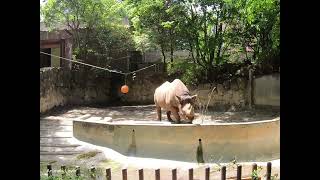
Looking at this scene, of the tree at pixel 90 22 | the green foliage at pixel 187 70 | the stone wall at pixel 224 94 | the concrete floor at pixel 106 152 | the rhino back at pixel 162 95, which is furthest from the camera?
the tree at pixel 90 22

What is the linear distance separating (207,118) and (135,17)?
5640 mm

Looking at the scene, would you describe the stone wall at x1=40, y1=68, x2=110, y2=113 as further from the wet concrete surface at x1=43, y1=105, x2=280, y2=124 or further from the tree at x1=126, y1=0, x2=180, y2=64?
the tree at x1=126, y1=0, x2=180, y2=64

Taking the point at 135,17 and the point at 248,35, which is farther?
the point at 135,17

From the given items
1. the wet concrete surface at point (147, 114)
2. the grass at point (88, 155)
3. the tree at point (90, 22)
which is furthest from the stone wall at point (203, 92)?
the grass at point (88, 155)

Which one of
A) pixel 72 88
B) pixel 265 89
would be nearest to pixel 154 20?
pixel 72 88

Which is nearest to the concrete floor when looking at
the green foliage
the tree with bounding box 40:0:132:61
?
the green foliage

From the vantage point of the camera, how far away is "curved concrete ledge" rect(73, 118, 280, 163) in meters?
7.99

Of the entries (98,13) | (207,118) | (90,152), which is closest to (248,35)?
(207,118)

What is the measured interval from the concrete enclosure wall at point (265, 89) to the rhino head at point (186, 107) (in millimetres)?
4558

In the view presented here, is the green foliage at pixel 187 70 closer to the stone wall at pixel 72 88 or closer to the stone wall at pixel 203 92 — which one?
the stone wall at pixel 203 92

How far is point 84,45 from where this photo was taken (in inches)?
622

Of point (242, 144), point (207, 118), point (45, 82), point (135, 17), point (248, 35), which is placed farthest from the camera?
point (135, 17)

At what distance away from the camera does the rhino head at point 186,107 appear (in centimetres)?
902
